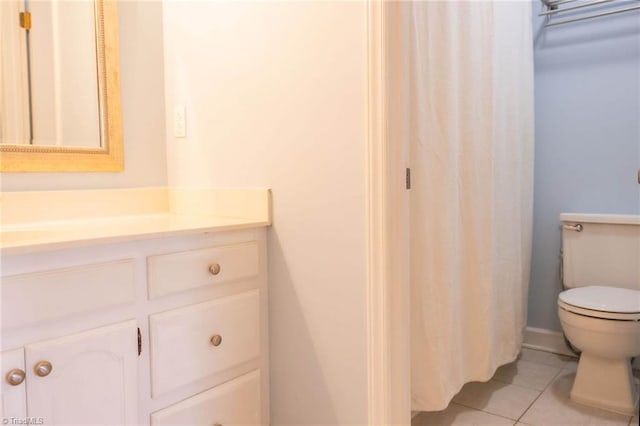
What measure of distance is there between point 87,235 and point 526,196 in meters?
1.93

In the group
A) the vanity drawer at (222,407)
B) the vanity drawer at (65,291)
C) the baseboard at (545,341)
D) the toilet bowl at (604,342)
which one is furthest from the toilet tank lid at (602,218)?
the vanity drawer at (65,291)

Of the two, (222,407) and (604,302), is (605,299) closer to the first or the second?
(604,302)

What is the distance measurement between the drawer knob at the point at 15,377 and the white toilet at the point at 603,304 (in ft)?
6.19

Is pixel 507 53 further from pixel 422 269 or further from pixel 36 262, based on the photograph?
pixel 36 262

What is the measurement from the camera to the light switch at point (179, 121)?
1753 millimetres

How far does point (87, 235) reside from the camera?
114 cm

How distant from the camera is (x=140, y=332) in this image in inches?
47.5

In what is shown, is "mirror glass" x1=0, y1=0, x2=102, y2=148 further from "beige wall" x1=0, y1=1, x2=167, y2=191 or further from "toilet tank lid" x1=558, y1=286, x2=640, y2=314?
"toilet tank lid" x1=558, y1=286, x2=640, y2=314

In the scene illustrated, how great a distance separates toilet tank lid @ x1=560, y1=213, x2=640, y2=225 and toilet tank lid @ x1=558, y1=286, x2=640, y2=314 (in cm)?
30

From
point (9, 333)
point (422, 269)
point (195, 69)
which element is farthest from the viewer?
point (195, 69)

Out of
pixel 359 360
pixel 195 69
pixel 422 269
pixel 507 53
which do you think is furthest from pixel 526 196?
pixel 195 69

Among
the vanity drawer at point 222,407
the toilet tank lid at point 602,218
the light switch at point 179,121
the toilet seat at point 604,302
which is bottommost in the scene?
the vanity drawer at point 222,407

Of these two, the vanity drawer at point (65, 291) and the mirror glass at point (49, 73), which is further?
the mirror glass at point (49, 73)

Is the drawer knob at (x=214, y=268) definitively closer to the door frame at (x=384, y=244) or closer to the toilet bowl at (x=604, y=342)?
the door frame at (x=384, y=244)
